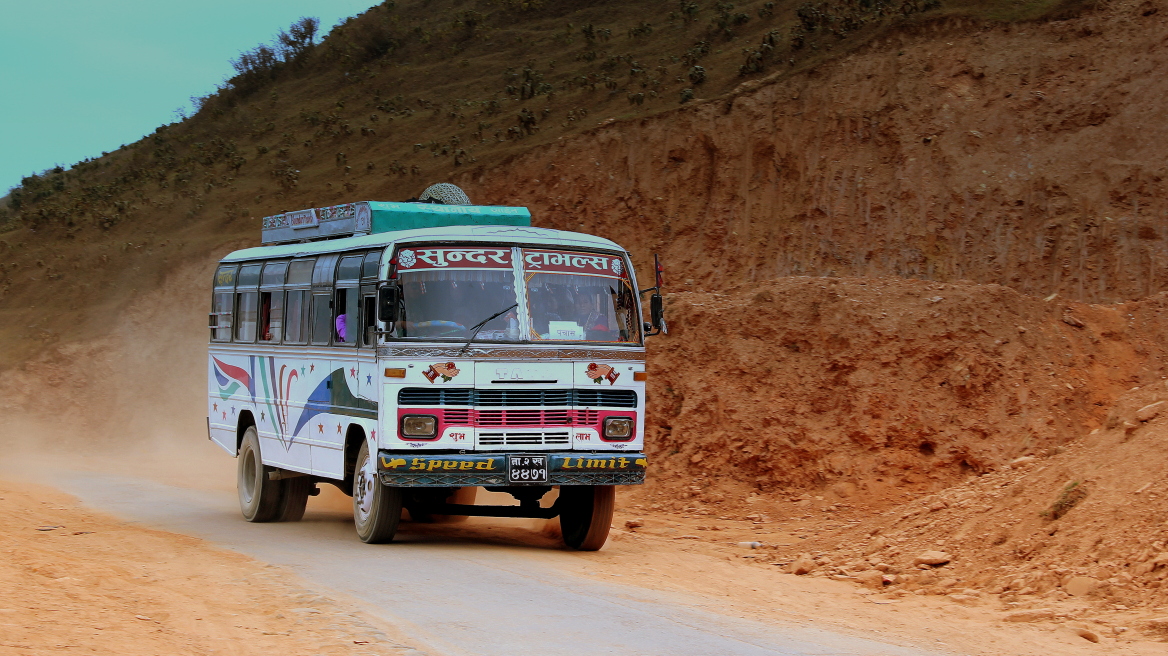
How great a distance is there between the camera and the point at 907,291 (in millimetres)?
19438

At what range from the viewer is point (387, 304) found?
37.8 ft

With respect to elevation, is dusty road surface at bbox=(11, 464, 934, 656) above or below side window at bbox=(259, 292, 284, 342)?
below

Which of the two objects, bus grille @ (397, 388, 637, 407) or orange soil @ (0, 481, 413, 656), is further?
bus grille @ (397, 388, 637, 407)

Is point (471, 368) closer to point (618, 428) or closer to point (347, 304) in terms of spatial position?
point (618, 428)

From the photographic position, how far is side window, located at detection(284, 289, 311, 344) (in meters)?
14.2

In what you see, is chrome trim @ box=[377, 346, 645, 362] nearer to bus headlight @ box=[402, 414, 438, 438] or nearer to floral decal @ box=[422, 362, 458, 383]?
floral decal @ box=[422, 362, 458, 383]

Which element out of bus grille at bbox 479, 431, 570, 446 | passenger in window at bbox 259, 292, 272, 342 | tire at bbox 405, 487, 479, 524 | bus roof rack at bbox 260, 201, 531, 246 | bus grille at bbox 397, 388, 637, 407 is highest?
bus roof rack at bbox 260, 201, 531, 246

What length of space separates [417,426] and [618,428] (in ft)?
6.74

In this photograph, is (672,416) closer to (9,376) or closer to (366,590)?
(366,590)

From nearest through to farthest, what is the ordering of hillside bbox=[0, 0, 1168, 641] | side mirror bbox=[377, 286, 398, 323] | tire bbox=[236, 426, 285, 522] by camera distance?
side mirror bbox=[377, 286, 398, 323]
hillside bbox=[0, 0, 1168, 641]
tire bbox=[236, 426, 285, 522]

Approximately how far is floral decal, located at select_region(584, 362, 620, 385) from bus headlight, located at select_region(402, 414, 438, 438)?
1643 millimetres

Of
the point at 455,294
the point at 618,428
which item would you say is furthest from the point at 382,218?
the point at 618,428

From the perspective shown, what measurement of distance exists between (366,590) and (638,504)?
9250 millimetres

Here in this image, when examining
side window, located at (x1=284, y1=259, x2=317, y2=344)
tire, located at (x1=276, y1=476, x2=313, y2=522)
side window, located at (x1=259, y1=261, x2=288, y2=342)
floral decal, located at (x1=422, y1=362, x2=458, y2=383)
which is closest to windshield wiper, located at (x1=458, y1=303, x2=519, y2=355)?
floral decal, located at (x1=422, y1=362, x2=458, y2=383)
